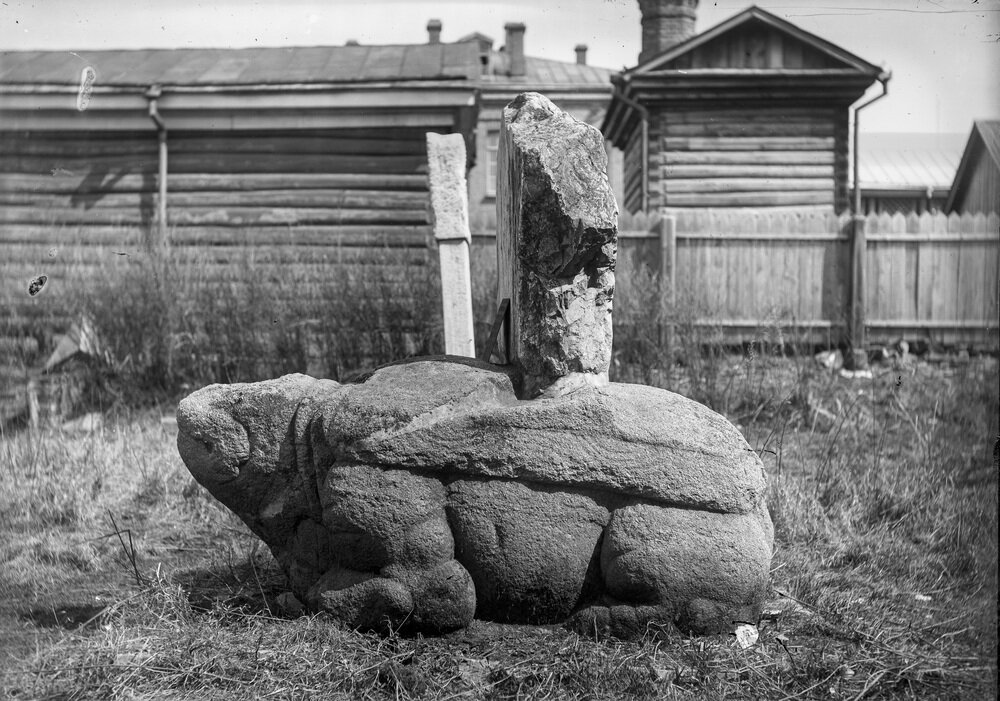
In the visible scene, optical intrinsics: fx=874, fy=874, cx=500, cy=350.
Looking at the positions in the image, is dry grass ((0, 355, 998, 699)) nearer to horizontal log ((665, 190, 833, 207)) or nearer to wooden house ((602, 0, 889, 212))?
horizontal log ((665, 190, 833, 207))

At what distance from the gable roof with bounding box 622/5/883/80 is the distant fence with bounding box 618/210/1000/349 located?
2906mm

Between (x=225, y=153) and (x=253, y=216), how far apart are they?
A: 87 centimetres

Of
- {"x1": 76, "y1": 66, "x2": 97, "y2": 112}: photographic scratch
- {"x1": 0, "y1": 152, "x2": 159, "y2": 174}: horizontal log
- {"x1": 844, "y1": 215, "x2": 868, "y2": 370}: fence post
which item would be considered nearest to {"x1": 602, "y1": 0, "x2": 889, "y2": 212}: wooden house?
{"x1": 844, "y1": 215, "x2": 868, "y2": 370}: fence post

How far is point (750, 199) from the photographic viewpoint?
41.9 feet

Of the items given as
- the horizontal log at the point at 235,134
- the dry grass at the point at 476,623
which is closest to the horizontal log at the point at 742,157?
the horizontal log at the point at 235,134

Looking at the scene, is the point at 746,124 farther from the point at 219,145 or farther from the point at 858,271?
the point at 219,145

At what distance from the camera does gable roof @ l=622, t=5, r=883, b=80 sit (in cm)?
1228

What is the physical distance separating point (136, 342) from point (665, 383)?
16.4ft

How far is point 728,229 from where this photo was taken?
10.3 meters

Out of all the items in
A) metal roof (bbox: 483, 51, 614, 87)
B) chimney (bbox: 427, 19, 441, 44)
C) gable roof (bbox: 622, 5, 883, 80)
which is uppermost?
chimney (bbox: 427, 19, 441, 44)

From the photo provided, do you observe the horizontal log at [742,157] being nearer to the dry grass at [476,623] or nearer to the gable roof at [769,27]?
the gable roof at [769,27]

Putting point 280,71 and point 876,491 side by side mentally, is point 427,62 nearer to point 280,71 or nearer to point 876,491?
point 280,71

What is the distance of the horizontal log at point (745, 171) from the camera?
1271 cm

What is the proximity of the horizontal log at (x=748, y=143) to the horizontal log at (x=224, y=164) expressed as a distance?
4.37 meters
